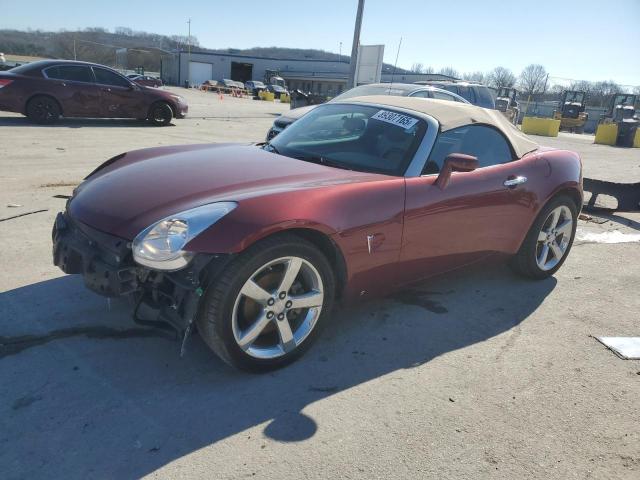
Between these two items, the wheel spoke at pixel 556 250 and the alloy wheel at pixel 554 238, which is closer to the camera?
the alloy wheel at pixel 554 238

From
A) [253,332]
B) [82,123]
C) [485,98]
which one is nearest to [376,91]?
[485,98]

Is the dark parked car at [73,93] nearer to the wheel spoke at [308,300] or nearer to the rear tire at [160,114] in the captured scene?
the rear tire at [160,114]

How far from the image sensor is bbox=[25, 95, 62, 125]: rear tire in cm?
1102

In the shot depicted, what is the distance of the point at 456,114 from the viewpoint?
3.72 meters

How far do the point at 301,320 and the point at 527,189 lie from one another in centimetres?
222

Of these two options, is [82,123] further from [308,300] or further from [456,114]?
[308,300]

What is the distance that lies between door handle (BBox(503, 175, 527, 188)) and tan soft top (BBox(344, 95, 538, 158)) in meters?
0.22

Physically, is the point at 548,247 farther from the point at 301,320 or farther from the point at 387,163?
the point at 301,320

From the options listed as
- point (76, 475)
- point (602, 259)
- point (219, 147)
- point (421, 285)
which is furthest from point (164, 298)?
point (602, 259)

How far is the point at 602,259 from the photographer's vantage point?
5.23 m

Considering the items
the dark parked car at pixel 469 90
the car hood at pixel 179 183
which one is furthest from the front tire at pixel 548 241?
the dark parked car at pixel 469 90

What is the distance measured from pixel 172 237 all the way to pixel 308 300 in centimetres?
84

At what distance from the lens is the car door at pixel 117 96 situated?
11758 mm

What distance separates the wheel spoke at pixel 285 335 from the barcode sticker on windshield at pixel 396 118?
5.49ft
